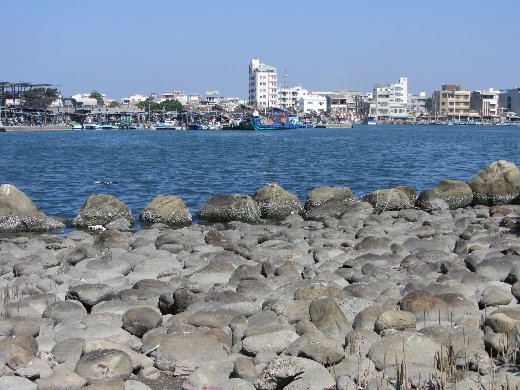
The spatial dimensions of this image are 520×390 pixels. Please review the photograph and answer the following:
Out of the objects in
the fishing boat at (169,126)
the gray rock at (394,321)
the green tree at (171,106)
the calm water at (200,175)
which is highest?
the green tree at (171,106)

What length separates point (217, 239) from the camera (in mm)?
15430

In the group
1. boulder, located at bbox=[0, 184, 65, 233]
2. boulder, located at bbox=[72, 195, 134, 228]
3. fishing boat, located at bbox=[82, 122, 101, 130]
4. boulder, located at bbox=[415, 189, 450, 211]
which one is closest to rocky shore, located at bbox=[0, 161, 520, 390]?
boulder, located at bbox=[0, 184, 65, 233]

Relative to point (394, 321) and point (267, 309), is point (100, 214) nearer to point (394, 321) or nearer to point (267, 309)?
point (267, 309)

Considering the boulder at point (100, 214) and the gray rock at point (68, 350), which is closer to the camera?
the gray rock at point (68, 350)

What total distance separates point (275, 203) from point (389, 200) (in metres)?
3.22

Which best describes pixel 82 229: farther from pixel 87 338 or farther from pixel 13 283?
pixel 87 338

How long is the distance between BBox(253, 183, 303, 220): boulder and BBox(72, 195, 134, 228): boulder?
3.82m

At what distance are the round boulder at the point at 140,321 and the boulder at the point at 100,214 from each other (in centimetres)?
1084

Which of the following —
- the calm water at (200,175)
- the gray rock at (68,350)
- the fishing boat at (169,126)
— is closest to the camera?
the gray rock at (68,350)

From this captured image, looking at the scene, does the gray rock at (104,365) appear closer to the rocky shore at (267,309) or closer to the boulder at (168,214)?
the rocky shore at (267,309)

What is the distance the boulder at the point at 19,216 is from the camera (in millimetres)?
19359

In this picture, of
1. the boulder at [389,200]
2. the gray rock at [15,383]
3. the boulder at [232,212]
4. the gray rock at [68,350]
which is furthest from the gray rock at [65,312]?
the boulder at [389,200]

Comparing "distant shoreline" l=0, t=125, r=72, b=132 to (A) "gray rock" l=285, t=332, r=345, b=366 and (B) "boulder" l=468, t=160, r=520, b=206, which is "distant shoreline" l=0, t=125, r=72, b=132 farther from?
(A) "gray rock" l=285, t=332, r=345, b=366

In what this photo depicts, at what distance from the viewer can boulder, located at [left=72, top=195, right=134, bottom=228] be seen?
2011 centimetres
